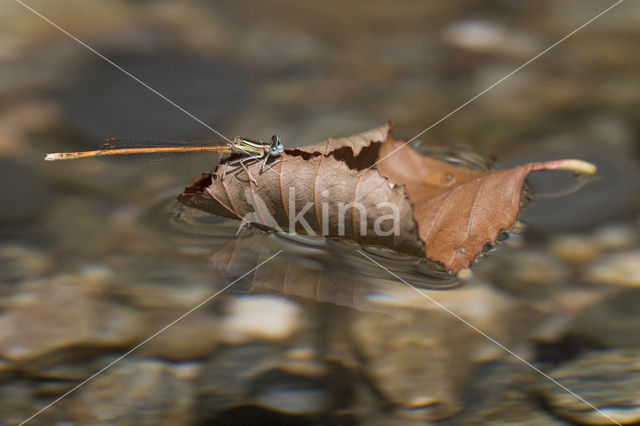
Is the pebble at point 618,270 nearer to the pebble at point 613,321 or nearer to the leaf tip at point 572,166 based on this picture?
the pebble at point 613,321

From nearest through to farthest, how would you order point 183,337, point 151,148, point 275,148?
1. point 183,337
2. point 275,148
3. point 151,148

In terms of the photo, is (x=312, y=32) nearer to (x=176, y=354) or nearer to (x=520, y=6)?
(x=520, y=6)

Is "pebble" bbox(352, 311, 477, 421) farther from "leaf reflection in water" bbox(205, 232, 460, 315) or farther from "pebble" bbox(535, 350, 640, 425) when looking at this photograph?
"pebble" bbox(535, 350, 640, 425)

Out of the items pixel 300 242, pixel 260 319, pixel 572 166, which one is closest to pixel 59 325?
pixel 260 319

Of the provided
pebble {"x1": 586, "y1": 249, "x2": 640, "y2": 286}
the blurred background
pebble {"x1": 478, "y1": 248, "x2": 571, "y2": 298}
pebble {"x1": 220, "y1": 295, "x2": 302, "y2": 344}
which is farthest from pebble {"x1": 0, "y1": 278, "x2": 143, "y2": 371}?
pebble {"x1": 586, "y1": 249, "x2": 640, "y2": 286}

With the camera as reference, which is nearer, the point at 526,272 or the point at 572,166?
the point at 526,272

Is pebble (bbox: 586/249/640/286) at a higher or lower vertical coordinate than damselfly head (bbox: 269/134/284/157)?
lower

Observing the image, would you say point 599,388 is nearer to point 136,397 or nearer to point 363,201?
point 363,201
